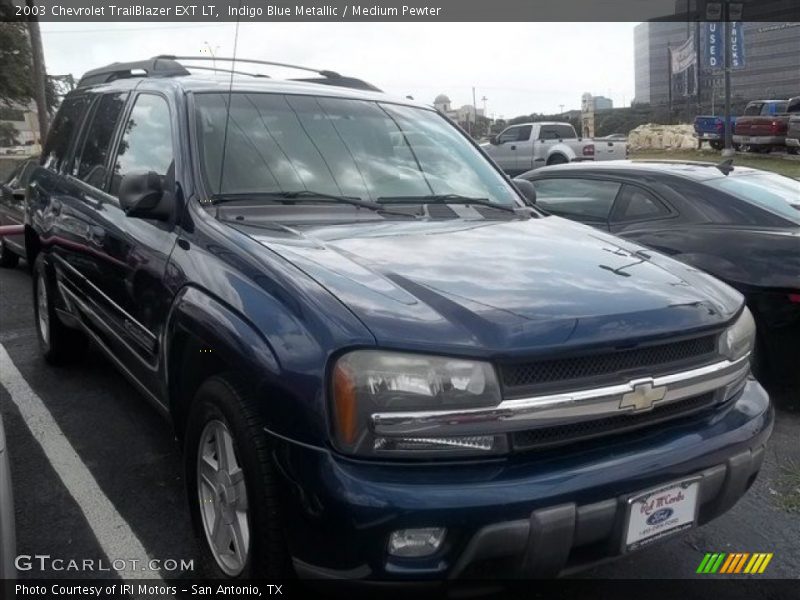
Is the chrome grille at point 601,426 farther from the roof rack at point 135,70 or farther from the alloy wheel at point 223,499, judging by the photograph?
the roof rack at point 135,70

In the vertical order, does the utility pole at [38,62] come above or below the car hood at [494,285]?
above

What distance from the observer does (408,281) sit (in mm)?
2436

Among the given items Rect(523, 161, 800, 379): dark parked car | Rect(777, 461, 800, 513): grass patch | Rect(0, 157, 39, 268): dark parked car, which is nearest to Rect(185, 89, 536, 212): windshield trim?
Rect(523, 161, 800, 379): dark parked car

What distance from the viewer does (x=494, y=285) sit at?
246 centimetres

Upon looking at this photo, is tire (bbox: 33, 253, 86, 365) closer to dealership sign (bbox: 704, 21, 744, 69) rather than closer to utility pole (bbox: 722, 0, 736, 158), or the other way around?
utility pole (bbox: 722, 0, 736, 158)

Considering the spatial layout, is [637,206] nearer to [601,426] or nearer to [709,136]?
[601,426]

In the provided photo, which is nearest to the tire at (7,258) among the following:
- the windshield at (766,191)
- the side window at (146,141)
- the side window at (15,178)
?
the side window at (15,178)

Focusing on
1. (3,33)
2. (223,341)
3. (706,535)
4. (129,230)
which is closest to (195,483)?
(223,341)

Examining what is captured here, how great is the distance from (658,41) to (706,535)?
61829 mm

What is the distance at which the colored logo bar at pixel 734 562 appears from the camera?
3014 mm

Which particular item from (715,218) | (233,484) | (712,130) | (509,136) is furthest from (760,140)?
(233,484)

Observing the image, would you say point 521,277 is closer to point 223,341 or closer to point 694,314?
point 694,314

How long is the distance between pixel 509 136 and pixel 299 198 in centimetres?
2012

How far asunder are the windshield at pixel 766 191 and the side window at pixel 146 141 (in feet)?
12.4
